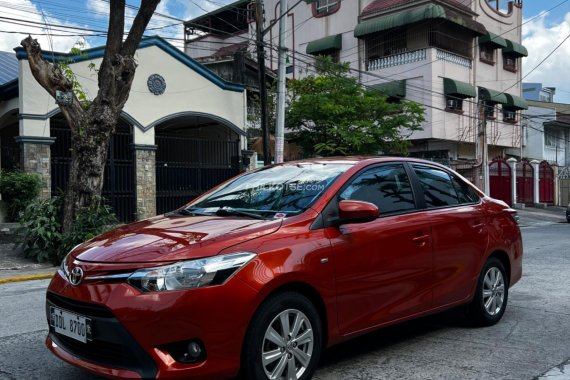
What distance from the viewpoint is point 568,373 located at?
4180mm

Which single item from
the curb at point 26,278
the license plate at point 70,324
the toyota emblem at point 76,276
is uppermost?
the toyota emblem at point 76,276

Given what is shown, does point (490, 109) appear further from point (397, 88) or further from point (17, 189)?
point (17, 189)

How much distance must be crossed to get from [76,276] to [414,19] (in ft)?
86.5

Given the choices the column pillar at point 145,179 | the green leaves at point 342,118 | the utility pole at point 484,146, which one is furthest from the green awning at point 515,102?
the column pillar at point 145,179

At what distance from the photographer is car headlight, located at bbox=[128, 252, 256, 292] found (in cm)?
316

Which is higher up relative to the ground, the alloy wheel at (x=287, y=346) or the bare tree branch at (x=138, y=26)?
the bare tree branch at (x=138, y=26)

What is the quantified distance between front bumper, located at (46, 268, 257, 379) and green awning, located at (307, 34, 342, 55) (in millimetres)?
29438

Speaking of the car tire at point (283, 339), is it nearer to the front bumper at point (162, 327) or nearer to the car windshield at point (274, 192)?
the front bumper at point (162, 327)

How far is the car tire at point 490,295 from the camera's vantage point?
5.29 m

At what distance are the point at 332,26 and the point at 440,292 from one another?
2924 centimetres

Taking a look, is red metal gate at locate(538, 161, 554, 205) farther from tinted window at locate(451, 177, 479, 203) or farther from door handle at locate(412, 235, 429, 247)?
door handle at locate(412, 235, 429, 247)

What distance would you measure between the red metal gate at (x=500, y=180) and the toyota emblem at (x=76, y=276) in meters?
30.7

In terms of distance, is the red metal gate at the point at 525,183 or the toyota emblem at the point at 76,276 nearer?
the toyota emblem at the point at 76,276

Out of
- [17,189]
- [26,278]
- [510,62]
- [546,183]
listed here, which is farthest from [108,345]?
[546,183]
